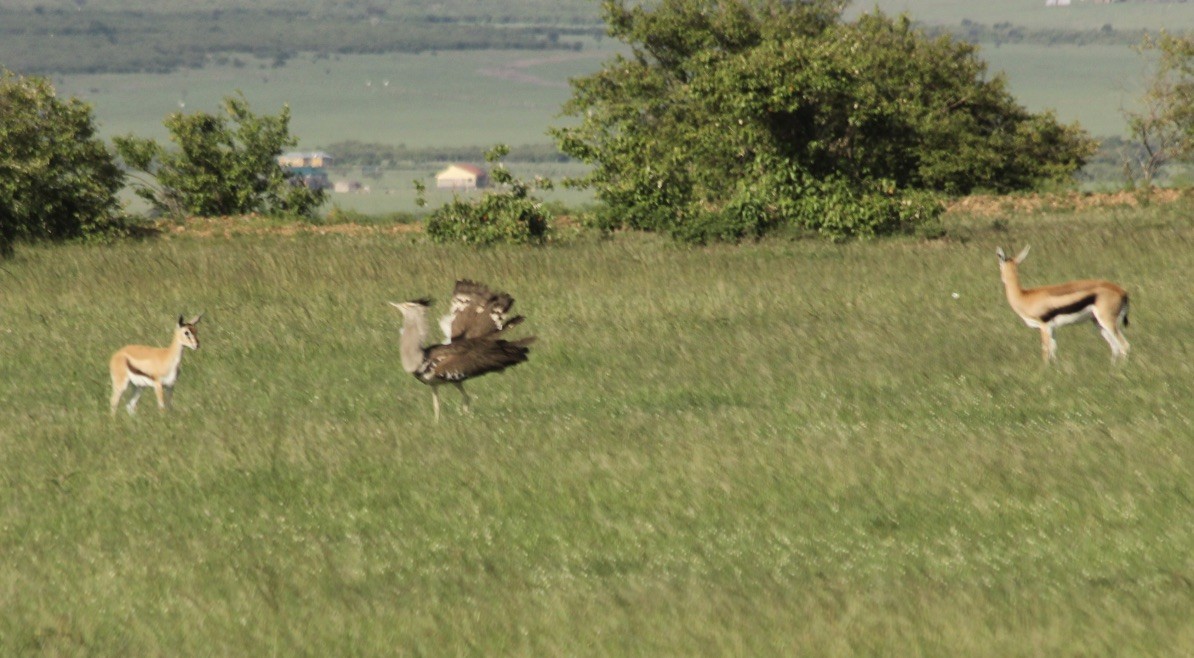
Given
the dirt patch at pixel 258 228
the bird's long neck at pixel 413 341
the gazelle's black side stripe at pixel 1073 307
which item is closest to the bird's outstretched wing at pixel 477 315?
the bird's long neck at pixel 413 341

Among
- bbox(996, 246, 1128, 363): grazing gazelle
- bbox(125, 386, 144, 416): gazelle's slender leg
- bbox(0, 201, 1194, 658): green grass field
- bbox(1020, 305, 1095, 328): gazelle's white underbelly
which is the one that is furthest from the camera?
bbox(1020, 305, 1095, 328): gazelle's white underbelly

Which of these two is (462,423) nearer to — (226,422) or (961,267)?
(226,422)

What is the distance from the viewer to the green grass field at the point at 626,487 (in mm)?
7238

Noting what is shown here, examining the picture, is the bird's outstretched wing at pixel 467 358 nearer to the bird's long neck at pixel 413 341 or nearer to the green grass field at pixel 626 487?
the bird's long neck at pixel 413 341

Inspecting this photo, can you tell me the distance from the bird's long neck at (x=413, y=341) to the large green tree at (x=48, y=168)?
20.1m

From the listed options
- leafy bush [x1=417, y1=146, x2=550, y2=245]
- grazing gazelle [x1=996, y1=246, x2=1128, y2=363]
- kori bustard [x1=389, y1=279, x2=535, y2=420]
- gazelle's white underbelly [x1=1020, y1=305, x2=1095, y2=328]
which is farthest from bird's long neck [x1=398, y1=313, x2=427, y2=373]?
leafy bush [x1=417, y1=146, x2=550, y2=245]

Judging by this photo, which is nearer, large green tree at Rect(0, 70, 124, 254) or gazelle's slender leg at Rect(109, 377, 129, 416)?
gazelle's slender leg at Rect(109, 377, 129, 416)

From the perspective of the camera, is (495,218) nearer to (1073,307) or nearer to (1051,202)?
(1051,202)

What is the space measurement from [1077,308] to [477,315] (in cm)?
603

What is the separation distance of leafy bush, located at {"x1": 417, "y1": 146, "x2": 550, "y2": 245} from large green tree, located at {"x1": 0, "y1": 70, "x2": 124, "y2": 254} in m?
8.34

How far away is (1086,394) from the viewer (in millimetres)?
13289

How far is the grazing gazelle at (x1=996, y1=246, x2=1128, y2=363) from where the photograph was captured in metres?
15.4

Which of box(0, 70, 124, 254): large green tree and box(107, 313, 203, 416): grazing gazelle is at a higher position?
box(107, 313, 203, 416): grazing gazelle

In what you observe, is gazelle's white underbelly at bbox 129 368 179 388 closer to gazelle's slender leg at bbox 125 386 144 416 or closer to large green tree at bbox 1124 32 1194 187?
gazelle's slender leg at bbox 125 386 144 416
